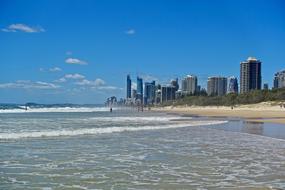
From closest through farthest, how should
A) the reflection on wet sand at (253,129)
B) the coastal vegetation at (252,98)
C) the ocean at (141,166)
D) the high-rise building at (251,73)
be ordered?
the ocean at (141,166) < the reflection on wet sand at (253,129) < the coastal vegetation at (252,98) < the high-rise building at (251,73)

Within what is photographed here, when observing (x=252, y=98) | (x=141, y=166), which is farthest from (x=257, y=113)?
(x=141, y=166)

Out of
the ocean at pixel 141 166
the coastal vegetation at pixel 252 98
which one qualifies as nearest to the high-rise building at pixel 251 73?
the coastal vegetation at pixel 252 98

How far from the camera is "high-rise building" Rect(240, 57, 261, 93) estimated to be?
630ft

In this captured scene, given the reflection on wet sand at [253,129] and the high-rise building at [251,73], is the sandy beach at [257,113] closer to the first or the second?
the reflection on wet sand at [253,129]

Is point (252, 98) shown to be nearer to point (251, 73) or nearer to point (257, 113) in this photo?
point (257, 113)

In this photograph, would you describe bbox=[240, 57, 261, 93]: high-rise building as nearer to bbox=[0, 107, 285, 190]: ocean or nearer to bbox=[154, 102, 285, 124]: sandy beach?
bbox=[154, 102, 285, 124]: sandy beach

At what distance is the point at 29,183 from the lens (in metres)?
9.69

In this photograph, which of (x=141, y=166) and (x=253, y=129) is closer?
(x=141, y=166)

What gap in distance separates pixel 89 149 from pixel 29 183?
6759 mm

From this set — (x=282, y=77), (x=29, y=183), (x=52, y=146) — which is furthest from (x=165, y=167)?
(x=282, y=77)

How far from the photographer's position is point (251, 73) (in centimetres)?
19138

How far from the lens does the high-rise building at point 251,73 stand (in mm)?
192000

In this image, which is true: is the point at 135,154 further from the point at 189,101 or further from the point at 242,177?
the point at 189,101

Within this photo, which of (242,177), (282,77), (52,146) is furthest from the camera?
(282,77)
